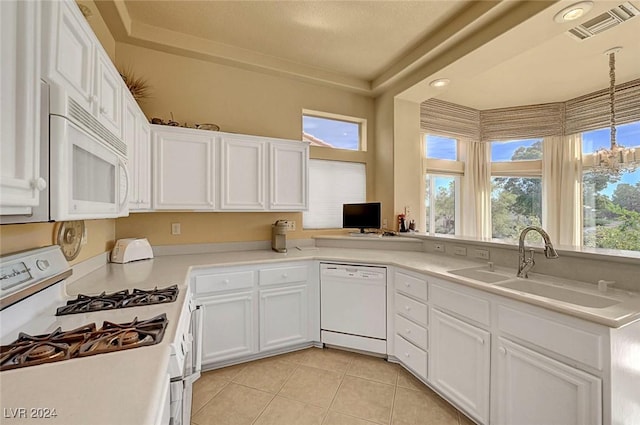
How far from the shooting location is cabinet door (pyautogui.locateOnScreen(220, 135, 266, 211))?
268 cm

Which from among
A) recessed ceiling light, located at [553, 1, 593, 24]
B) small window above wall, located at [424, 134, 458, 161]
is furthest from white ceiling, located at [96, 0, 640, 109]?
small window above wall, located at [424, 134, 458, 161]

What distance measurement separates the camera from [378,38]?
2.76 meters

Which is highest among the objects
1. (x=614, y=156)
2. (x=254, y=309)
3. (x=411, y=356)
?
(x=614, y=156)

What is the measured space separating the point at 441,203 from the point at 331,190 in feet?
7.19

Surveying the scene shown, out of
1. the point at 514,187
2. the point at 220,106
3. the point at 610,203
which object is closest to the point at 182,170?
the point at 220,106

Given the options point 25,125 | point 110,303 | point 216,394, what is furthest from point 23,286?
point 216,394

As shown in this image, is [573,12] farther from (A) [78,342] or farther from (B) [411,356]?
(A) [78,342]

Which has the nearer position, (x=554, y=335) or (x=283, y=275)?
(x=554, y=335)

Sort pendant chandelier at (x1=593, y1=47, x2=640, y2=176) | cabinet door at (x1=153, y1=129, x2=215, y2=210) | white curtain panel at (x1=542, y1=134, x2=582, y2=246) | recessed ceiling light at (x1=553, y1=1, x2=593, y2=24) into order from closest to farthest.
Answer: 1. recessed ceiling light at (x1=553, y1=1, x2=593, y2=24)
2. cabinet door at (x1=153, y1=129, x2=215, y2=210)
3. pendant chandelier at (x1=593, y1=47, x2=640, y2=176)
4. white curtain panel at (x1=542, y1=134, x2=582, y2=246)

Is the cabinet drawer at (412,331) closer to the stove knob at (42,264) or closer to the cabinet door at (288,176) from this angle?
the cabinet door at (288,176)

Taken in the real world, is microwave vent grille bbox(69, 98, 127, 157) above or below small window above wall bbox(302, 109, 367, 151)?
below

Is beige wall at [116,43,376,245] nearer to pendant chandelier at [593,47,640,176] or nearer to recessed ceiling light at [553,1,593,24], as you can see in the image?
recessed ceiling light at [553,1,593,24]

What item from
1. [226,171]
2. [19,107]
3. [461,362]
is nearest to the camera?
[19,107]

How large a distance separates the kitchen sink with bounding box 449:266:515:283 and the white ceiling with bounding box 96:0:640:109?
1880mm
